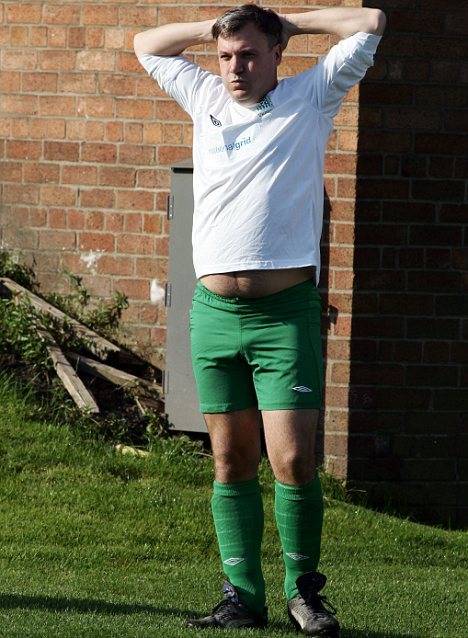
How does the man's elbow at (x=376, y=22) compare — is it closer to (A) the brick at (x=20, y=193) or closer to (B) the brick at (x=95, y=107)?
(B) the brick at (x=95, y=107)

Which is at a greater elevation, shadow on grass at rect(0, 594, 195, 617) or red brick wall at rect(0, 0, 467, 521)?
red brick wall at rect(0, 0, 467, 521)

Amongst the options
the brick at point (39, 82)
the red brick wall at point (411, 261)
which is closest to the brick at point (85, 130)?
the brick at point (39, 82)

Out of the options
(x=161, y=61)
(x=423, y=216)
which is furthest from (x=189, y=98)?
(x=423, y=216)

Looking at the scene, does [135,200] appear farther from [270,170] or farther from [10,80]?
[270,170]

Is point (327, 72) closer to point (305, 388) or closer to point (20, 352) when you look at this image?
point (305, 388)

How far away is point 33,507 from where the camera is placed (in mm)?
6645

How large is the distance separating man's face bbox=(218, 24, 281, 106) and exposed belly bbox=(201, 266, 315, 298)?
62 centimetres

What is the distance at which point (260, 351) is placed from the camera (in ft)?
13.9

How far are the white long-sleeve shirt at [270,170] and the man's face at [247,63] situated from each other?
48 mm

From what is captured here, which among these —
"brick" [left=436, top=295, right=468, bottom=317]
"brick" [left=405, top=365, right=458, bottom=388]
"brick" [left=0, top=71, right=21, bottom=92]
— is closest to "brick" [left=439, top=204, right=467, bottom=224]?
"brick" [left=436, top=295, right=468, bottom=317]

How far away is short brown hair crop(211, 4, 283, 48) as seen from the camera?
14.0 feet

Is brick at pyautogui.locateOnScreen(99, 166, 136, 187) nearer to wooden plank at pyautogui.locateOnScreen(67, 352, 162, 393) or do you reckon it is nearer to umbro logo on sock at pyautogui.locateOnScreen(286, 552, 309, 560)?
wooden plank at pyautogui.locateOnScreen(67, 352, 162, 393)

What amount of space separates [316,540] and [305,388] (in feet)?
1.78

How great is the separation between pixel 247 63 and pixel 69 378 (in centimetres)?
384
